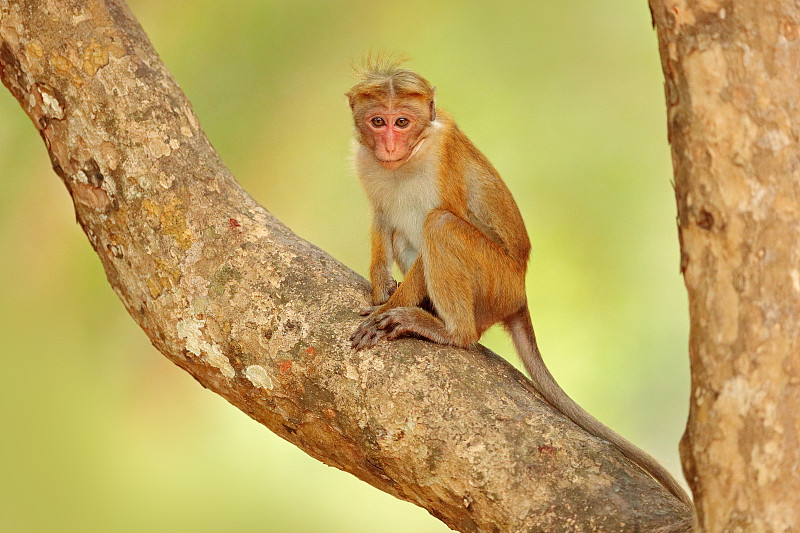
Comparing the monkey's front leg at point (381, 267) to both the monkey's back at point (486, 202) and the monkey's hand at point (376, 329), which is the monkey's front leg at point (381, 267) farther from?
the monkey's back at point (486, 202)

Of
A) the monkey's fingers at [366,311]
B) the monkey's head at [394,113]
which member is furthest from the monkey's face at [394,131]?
the monkey's fingers at [366,311]

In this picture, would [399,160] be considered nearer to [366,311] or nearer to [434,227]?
[434,227]

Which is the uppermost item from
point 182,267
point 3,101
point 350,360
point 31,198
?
point 3,101

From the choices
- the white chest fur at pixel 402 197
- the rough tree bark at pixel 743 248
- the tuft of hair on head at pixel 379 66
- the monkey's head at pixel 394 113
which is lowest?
the rough tree bark at pixel 743 248

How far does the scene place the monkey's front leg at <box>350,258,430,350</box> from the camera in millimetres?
3820

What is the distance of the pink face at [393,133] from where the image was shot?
4.68 metres

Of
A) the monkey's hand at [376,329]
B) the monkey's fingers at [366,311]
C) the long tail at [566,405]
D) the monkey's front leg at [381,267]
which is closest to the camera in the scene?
the long tail at [566,405]

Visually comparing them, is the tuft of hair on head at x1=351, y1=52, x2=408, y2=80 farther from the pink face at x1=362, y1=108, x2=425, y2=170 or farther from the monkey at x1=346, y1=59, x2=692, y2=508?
the pink face at x1=362, y1=108, x2=425, y2=170

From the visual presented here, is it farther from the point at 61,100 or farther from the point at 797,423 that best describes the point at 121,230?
the point at 797,423

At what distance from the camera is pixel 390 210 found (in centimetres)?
507

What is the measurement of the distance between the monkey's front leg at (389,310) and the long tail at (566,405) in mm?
642

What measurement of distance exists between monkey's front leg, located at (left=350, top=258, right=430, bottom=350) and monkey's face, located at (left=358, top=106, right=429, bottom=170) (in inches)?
23.5

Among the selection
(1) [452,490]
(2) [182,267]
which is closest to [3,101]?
(2) [182,267]

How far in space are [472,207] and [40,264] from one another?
16.5ft
